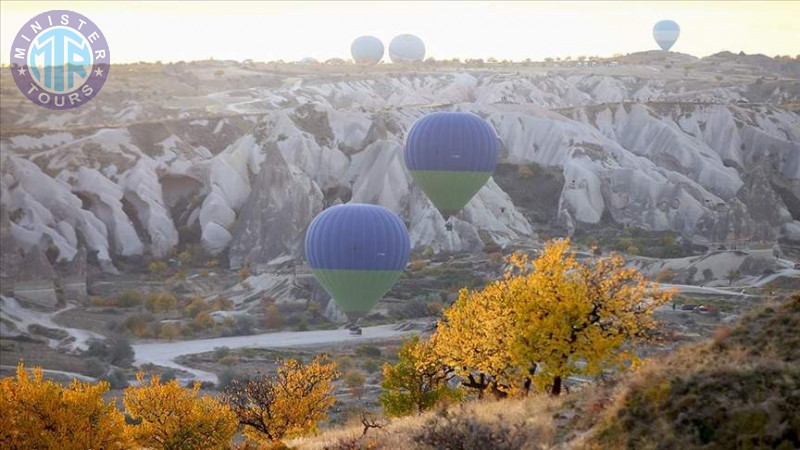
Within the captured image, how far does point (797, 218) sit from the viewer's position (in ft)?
226

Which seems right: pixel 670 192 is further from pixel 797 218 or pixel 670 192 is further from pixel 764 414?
pixel 764 414

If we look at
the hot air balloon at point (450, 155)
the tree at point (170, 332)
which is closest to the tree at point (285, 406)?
the tree at point (170, 332)

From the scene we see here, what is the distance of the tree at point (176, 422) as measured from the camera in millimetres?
22750

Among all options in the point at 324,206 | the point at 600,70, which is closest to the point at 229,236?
the point at 324,206

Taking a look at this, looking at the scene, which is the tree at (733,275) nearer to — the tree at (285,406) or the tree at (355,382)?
the tree at (355,382)

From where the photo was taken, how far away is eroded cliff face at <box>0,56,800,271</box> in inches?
2400

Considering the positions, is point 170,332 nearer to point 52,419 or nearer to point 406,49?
point 52,419

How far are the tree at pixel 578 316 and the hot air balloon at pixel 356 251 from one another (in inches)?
889

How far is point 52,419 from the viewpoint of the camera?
70.8 feet

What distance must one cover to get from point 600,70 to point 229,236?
198 ft

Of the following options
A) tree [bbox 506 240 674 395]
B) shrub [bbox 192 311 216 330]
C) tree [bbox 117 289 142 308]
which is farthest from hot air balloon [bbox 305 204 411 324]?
tree [bbox 506 240 674 395]

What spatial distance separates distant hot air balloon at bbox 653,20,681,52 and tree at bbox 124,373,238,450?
113 meters

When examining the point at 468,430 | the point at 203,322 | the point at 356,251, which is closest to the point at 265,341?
the point at 203,322

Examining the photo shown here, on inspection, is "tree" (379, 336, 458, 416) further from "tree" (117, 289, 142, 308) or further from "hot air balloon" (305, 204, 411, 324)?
"tree" (117, 289, 142, 308)
